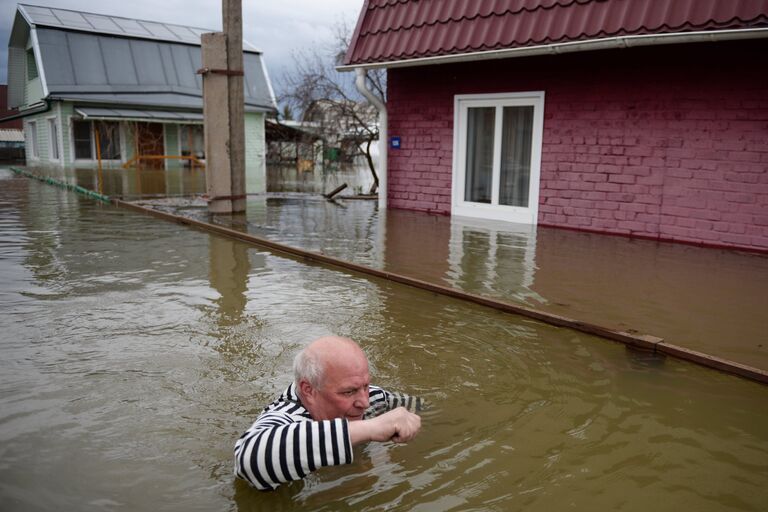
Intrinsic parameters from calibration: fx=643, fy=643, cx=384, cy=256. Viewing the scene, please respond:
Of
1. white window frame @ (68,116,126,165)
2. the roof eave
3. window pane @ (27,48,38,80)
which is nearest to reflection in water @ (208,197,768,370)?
the roof eave

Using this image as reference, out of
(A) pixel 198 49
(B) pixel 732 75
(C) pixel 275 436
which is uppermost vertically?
(A) pixel 198 49

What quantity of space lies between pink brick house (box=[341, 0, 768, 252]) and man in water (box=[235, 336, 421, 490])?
6787 millimetres

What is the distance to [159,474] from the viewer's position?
2828 mm

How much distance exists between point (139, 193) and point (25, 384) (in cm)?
1252

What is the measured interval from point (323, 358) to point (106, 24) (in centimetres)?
3036

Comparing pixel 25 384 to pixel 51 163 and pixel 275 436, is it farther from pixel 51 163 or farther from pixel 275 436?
pixel 51 163

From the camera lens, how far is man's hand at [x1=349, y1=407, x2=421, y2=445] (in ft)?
7.95

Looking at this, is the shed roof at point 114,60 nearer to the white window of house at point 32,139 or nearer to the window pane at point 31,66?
the window pane at point 31,66

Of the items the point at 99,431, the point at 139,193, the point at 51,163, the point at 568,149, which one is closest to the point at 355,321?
the point at 99,431

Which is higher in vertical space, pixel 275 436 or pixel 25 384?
pixel 275 436

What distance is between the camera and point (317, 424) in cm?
240

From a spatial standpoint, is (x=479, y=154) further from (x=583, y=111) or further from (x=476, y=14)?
(x=476, y=14)

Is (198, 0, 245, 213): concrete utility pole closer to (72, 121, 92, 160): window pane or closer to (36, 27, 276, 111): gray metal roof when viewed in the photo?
(36, 27, 276, 111): gray metal roof

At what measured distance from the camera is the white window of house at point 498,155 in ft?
33.9
